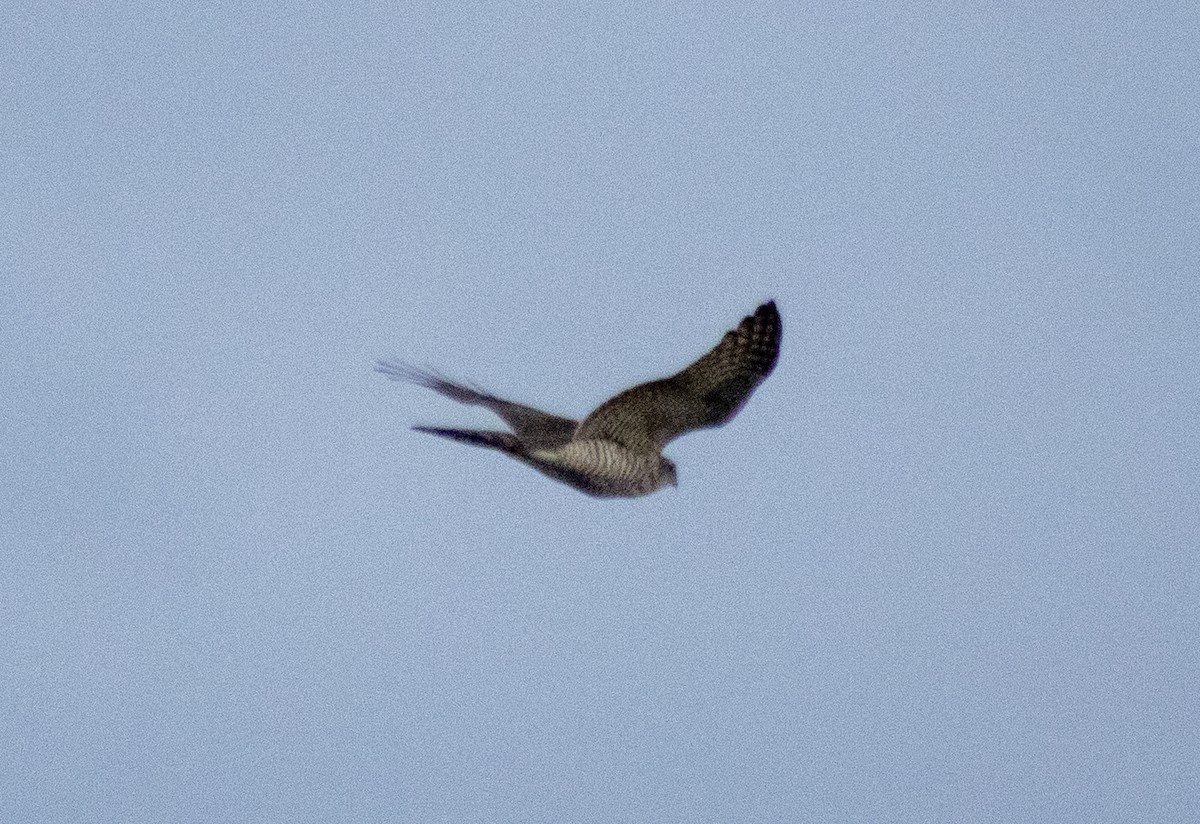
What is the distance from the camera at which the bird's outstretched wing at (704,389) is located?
43.2ft

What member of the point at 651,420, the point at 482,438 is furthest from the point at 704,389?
the point at 482,438

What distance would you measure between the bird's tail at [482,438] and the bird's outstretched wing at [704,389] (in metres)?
0.91

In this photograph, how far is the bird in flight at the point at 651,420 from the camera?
42.6ft

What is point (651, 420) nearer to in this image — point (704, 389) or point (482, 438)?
point (704, 389)

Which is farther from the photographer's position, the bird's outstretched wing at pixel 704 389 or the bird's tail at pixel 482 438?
the bird's outstretched wing at pixel 704 389

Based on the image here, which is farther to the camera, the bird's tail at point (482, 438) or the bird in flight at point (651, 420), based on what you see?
the bird in flight at point (651, 420)

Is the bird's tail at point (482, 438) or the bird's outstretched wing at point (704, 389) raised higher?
the bird's outstretched wing at point (704, 389)

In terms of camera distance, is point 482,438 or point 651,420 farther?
point 651,420

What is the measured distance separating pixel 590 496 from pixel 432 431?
1.96 metres

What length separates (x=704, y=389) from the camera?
530 inches

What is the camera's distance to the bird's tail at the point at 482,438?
38.4 feet

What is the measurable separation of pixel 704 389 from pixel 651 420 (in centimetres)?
41

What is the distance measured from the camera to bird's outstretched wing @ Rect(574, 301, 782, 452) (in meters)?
13.2

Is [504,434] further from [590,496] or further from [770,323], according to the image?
[770,323]
